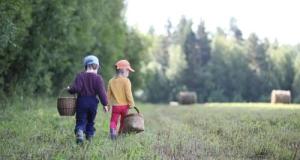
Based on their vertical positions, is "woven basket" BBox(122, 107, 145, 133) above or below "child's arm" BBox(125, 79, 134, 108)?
below

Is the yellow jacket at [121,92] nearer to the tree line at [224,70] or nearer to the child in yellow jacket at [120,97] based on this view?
the child in yellow jacket at [120,97]

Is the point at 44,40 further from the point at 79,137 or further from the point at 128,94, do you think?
the point at 79,137

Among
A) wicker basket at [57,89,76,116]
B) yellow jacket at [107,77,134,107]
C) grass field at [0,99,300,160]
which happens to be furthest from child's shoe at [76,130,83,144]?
yellow jacket at [107,77,134,107]

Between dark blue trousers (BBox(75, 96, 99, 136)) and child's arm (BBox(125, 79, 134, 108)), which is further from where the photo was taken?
child's arm (BBox(125, 79, 134, 108))

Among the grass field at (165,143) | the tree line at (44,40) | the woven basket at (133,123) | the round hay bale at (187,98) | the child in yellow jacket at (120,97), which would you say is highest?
the tree line at (44,40)

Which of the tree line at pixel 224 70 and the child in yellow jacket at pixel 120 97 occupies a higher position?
the tree line at pixel 224 70

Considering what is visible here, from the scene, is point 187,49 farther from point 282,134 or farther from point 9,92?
point 282,134

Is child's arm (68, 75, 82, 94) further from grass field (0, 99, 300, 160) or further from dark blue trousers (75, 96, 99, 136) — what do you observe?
grass field (0, 99, 300, 160)

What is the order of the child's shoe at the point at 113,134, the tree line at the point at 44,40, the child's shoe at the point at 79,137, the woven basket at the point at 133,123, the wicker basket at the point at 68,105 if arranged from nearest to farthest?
the child's shoe at the point at 79,137, the wicker basket at the point at 68,105, the child's shoe at the point at 113,134, the woven basket at the point at 133,123, the tree line at the point at 44,40

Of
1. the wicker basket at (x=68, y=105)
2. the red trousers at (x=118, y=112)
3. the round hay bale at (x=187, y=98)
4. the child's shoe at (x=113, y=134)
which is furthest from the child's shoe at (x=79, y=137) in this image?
the round hay bale at (x=187, y=98)

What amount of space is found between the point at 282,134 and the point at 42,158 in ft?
17.2

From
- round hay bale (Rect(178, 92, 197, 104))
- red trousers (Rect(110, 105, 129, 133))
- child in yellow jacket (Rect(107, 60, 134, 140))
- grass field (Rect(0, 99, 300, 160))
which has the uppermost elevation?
round hay bale (Rect(178, 92, 197, 104))

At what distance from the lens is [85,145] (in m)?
10.2

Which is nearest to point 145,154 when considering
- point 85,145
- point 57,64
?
point 85,145
